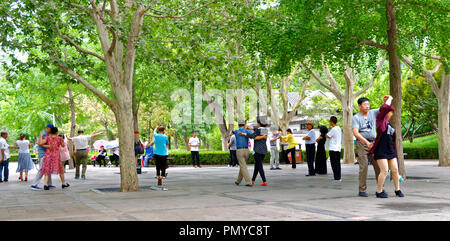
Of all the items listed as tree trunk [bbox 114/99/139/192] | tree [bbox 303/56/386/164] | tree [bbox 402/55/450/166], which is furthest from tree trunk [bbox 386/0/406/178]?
tree [bbox 303/56/386/164]

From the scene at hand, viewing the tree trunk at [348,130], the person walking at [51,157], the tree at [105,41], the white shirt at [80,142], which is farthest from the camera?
the tree trunk at [348,130]

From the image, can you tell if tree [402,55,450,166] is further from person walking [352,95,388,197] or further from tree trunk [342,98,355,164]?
person walking [352,95,388,197]

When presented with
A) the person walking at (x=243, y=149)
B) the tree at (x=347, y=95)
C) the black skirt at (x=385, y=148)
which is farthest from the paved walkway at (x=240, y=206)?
the tree at (x=347, y=95)

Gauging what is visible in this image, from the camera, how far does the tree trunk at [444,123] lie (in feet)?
66.4

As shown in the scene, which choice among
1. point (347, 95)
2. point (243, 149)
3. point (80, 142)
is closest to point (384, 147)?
point (243, 149)

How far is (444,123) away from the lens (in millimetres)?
20266

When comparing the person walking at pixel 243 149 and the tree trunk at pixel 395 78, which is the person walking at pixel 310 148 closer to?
the tree trunk at pixel 395 78

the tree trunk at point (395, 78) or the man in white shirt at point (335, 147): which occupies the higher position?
the tree trunk at point (395, 78)

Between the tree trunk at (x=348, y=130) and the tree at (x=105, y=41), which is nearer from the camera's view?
the tree at (x=105, y=41)

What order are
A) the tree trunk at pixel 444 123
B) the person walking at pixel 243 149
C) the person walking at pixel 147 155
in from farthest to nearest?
1. the person walking at pixel 147 155
2. the tree trunk at pixel 444 123
3. the person walking at pixel 243 149

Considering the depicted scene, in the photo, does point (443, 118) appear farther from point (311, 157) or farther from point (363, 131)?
point (363, 131)

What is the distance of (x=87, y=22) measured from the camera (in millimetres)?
11164
